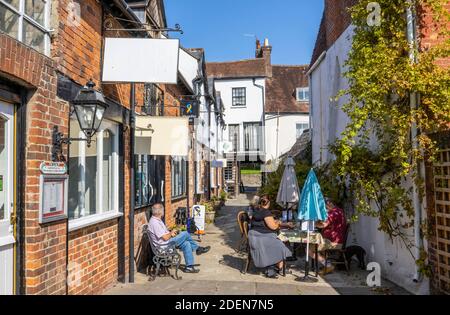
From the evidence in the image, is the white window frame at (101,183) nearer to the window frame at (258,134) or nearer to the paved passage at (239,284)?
the paved passage at (239,284)

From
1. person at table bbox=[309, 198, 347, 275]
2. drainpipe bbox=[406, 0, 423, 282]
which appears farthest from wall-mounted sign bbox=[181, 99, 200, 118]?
drainpipe bbox=[406, 0, 423, 282]

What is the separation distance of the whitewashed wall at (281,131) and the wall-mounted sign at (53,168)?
27500 millimetres

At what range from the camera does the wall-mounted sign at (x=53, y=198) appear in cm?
462

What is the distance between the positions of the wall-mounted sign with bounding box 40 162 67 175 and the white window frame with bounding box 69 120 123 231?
883 mm

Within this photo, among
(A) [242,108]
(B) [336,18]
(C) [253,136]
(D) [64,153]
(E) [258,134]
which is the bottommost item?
(D) [64,153]

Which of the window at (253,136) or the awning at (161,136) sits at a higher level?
the window at (253,136)

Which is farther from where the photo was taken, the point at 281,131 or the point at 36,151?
the point at 281,131

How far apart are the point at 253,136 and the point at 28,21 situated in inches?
1137

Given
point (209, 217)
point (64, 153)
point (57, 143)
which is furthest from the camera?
point (209, 217)

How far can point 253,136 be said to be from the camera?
33.2 metres

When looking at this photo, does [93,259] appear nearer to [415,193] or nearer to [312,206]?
[312,206]

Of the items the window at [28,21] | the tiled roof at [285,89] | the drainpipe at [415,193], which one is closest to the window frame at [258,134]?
the tiled roof at [285,89]

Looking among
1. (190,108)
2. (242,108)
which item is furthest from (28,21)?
(242,108)

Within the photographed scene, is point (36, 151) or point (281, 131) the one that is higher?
point (281, 131)
